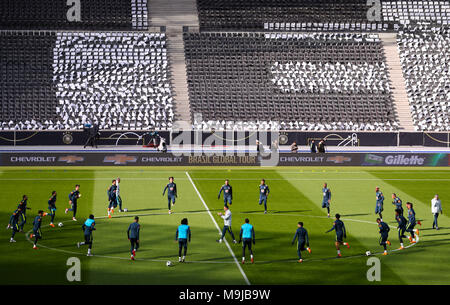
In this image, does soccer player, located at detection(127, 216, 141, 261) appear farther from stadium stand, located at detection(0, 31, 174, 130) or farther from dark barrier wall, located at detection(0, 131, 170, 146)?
stadium stand, located at detection(0, 31, 174, 130)

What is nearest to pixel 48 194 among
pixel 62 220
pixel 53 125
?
pixel 62 220

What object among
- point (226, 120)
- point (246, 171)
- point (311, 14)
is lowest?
point (246, 171)

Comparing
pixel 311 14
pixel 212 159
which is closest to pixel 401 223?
pixel 212 159

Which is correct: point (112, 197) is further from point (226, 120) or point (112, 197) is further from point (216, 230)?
point (226, 120)

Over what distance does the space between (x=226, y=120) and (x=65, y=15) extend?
1975 cm

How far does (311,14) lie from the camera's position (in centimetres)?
7125

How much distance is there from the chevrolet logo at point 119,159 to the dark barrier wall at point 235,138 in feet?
29.7

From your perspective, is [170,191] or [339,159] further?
[339,159]

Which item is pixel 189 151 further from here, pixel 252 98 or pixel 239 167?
pixel 252 98

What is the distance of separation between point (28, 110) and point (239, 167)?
2162 cm

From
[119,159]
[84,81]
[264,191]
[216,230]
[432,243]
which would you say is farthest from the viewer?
[84,81]

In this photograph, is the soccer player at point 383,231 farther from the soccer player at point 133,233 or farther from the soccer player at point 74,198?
the soccer player at point 74,198

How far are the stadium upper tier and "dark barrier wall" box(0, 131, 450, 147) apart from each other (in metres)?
14.5

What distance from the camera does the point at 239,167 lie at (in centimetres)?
5059
